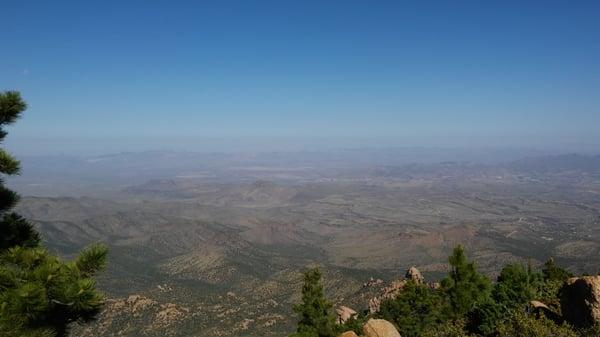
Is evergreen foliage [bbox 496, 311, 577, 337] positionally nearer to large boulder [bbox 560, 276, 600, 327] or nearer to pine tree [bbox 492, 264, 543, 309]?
large boulder [bbox 560, 276, 600, 327]

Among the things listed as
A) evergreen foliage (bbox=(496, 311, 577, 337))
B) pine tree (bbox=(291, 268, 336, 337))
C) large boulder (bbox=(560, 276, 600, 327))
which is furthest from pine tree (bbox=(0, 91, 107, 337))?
pine tree (bbox=(291, 268, 336, 337))

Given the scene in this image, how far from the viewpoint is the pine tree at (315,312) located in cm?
4881

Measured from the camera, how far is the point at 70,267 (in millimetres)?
11453

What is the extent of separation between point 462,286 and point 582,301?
3706 centimetres

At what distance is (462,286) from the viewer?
56969mm

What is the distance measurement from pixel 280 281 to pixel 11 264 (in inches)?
5721

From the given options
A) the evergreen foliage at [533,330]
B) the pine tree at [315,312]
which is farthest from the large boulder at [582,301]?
the pine tree at [315,312]

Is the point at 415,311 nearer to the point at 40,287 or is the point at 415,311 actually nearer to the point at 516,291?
the point at 516,291

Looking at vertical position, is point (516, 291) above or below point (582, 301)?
below

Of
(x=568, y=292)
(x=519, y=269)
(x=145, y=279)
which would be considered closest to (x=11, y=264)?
(x=568, y=292)

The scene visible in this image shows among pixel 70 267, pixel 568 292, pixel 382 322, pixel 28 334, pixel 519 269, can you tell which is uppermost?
pixel 70 267

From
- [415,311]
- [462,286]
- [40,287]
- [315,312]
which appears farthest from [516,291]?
[40,287]

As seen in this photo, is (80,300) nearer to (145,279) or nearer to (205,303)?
(205,303)

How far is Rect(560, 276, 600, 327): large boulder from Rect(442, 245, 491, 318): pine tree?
34.3 m
